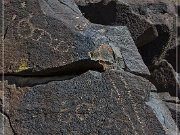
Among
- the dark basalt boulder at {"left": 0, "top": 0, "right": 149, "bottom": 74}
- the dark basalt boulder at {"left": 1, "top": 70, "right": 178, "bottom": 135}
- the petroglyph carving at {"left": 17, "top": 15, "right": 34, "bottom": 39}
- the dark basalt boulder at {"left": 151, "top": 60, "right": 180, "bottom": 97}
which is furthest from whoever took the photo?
the dark basalt boulder at {"left": 151, "top": 60, "right": 180, "bottom": 97}

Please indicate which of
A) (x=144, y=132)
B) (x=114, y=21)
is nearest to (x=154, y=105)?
(x=144, y=132)

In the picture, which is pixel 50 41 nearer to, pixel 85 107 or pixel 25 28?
pixel 25 28

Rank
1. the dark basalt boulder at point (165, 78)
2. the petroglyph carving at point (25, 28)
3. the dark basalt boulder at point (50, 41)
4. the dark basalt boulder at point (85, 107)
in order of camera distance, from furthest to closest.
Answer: the dark basalt boulder at point (165, 78), the petroglyph carving at point (25, 28), the dark basalt boulder at point (50, 41), the dark basalt boulder at point (85, 107)

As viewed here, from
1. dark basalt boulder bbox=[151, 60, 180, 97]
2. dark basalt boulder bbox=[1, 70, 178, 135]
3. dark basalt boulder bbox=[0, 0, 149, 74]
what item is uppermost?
dark basalt boulder bbox=[0, 0, 149, 74]

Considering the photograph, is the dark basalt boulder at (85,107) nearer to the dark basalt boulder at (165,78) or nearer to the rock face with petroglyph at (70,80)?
the rock face with petroglyph at (70,80)

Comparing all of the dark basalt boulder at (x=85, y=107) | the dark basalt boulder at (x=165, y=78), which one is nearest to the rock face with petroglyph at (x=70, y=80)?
the dark basalt boulder at (x=85, y=107)

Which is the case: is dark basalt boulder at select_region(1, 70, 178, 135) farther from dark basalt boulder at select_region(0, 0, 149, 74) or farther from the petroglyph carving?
the petroglyph carving

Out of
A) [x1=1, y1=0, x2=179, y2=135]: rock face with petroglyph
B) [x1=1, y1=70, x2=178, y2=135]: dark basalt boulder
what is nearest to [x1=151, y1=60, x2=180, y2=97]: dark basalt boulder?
[x1=1, y1=0, x2=179, y2=135]: rock face with petroglyph

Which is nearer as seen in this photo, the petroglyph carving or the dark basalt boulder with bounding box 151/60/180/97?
the petroglyph carving

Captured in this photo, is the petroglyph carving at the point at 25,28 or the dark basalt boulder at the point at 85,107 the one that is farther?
the petroglyph carving at the point at 25,28
